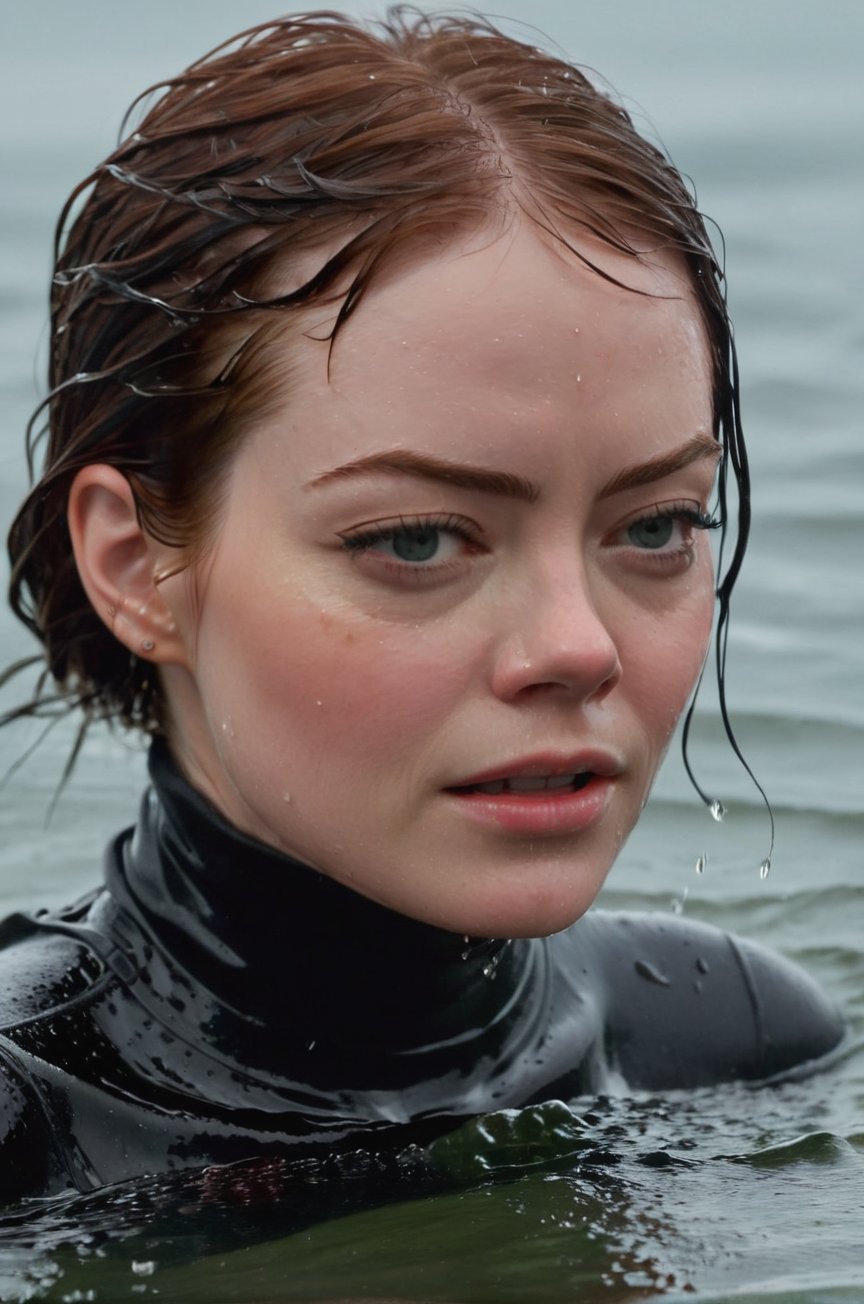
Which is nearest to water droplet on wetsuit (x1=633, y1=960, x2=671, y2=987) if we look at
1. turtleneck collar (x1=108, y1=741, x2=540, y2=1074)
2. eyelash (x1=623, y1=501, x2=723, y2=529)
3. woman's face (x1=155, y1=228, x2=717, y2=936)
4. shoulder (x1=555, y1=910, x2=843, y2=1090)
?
shoulder (x1=555, y1=910, x2=843, y2=1090)

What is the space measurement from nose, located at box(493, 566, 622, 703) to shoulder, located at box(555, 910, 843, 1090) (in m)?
1.11

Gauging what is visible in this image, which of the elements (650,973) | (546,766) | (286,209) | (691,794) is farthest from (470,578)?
(691,794)

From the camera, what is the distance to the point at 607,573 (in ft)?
10.1

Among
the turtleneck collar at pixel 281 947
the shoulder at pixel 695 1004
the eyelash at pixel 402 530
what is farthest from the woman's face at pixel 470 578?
the shoulder at pixel 695 1004

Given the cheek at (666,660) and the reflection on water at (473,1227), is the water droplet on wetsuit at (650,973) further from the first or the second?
the cheek at (666,660)

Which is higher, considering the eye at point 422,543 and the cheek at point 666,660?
the eye at point 422,543

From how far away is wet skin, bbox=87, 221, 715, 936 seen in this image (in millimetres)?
2934

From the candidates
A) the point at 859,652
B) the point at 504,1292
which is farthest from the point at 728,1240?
the point at 859,652

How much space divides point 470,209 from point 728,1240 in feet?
4.59

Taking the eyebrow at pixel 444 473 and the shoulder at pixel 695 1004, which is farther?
the shoulder at pixel 695 1004

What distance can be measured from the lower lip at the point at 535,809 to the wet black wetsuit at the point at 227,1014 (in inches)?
13.5

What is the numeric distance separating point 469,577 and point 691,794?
10.8 ft

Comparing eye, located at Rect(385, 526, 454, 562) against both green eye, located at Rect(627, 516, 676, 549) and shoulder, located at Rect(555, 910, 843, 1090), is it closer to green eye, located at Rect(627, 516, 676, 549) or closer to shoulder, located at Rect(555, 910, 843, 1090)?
green eye, located at Rect(627, 516, 676, 549)

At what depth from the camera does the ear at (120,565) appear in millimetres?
3291
